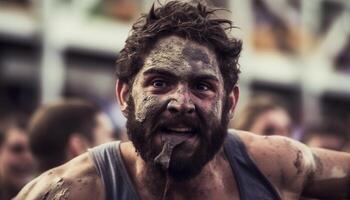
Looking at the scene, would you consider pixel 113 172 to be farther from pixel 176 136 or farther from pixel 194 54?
pixel 194 54

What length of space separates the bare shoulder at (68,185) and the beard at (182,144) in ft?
0.78

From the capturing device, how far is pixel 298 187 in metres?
4.14

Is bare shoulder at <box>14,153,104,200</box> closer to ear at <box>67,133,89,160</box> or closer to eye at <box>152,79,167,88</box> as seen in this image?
eye at <box>152,79,167,88</box>

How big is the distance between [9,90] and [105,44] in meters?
2.49

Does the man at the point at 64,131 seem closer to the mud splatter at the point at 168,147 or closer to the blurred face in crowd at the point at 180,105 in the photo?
the blurred face in crowd at the point at 180,105

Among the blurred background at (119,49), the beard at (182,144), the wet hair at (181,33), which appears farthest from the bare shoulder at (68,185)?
the blurred background at (119,49)

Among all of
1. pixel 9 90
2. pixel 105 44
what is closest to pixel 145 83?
pixel 9 90

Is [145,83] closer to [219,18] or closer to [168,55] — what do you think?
[168,55]

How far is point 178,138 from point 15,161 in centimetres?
330

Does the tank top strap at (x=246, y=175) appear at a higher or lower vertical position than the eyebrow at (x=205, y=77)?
lower

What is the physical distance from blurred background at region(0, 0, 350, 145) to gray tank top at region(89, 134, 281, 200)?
815cm

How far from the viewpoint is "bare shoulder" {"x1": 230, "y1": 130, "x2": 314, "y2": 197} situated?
409cm

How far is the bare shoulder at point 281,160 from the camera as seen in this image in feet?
13.4

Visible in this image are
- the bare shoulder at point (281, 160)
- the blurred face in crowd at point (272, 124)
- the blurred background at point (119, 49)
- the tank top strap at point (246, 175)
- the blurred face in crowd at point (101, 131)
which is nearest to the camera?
the tank top strap at point (246, 175)
